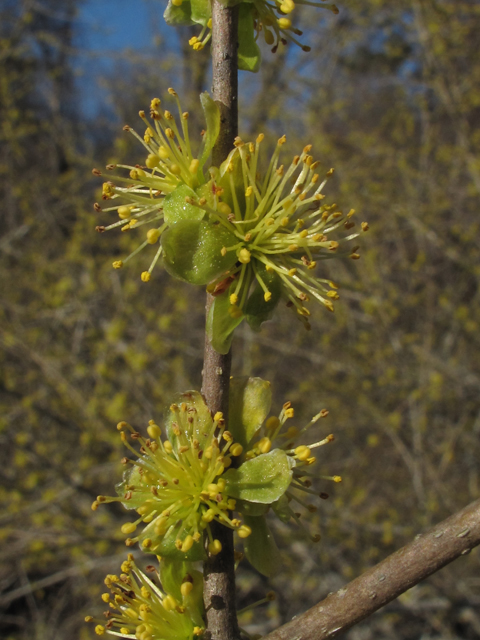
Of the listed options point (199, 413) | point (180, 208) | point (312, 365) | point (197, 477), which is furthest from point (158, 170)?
point (312, 365)

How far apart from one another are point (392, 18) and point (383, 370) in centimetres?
301

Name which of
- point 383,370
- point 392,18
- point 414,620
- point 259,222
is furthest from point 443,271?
point 259,222

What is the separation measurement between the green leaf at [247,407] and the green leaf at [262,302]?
13 centimetres

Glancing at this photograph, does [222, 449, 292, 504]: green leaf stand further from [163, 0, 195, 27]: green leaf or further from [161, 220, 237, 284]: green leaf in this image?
[163, 0, 195, 27]: green leaf

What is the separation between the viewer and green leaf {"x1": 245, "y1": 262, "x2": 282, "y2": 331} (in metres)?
1.05

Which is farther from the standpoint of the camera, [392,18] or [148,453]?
[392,18]

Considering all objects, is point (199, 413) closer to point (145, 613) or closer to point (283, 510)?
point (283, 510)

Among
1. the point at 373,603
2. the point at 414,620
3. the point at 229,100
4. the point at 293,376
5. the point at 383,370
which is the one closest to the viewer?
the point at 373,603

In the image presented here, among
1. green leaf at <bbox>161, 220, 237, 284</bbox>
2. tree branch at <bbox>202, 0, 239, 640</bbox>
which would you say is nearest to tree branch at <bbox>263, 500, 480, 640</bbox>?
tree branch at <bbox>202, 0, 239, 640</bbox>

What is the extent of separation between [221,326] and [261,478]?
0.29 metres

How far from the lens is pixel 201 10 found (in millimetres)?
1114

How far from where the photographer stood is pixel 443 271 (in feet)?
18.7

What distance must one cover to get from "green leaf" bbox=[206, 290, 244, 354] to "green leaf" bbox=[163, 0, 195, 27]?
0.65 m

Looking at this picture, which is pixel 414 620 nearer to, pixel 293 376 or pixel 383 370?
pixel 383 370
